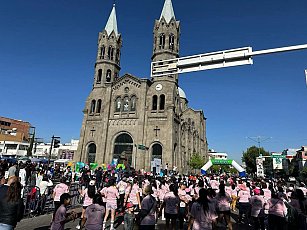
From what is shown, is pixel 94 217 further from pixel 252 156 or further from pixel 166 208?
pixel 252 156

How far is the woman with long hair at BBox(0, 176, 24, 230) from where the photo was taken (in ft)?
13.8

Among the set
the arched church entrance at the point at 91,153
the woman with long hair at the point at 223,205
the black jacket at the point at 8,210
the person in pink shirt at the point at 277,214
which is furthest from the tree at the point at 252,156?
the black jacket at the point at 8,210

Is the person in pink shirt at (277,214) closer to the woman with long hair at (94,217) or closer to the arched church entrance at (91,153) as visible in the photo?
the woman with long hair at (94,217)

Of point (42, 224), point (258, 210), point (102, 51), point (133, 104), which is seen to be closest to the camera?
point (258, 210)

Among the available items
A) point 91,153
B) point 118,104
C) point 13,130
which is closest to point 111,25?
point 118,104

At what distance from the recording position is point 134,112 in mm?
36594

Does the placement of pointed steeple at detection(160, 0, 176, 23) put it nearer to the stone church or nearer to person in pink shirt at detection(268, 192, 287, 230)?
the stone church

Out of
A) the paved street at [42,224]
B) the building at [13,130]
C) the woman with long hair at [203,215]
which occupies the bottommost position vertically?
the paved street at [42,224]

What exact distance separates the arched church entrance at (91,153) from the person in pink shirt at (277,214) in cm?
3305

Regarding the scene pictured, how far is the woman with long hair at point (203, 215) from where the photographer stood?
4.98m

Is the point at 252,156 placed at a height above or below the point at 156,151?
above

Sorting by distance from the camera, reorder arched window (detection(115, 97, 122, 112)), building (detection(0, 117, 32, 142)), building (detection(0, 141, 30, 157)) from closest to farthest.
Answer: arched window (detection(115, 97, 122, 112)) → building (detection(0, 141, 30, 157)) → building (detection(0, 117, 32, 142))

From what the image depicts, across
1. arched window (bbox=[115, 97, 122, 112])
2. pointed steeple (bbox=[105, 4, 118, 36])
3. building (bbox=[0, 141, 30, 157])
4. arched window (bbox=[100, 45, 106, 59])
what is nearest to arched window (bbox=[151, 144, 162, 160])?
arched window (bbox=[115, 97, 122, 112])

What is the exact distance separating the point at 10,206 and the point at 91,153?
3474 centimetres
